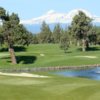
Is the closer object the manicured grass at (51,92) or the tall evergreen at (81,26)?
the manicured grass at (51,92)

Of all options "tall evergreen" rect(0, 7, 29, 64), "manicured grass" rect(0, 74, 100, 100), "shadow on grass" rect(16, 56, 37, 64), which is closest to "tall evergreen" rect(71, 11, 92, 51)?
"shadow on grass" rect(16, 56, 37, 64)

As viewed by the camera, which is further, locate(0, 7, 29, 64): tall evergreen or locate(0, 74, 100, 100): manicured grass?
locate(0, 7, 29, 64): tall evergreen

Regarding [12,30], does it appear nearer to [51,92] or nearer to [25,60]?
[25,60]

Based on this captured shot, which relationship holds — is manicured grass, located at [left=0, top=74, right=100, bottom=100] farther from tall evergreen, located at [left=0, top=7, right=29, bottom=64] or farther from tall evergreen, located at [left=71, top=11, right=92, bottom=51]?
tall evergreen, located at [left=71, top=11, right=92, bottom=51]

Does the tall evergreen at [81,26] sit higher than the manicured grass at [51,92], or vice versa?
the tall evergreen at [81,26]

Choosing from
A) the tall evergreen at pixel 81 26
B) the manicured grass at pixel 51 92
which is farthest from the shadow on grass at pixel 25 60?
the manicured grass at pixel 51 92

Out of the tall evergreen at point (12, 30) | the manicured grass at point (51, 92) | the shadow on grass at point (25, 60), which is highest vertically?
the tall evergreen at point (12, 30)

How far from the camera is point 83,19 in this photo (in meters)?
131

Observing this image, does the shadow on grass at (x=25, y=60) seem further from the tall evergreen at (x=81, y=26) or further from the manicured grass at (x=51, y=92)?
the manicured grass at (x=51, y=92)

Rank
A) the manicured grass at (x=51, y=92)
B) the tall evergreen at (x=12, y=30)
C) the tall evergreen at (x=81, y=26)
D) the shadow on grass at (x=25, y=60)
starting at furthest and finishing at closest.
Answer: the tall evergreen at (x=81, y=26) → the shadow on grass at (x=25, y=60) → the tall evergreen at (x=12, y=30) → the manicured grass at (x=51, y=92)

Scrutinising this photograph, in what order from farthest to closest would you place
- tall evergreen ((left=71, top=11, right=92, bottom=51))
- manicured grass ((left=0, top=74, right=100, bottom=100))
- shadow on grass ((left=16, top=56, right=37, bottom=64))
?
tall evergreen ((left=71, top=11, right=92, bottom=51)) → shadow on grass ((left=16, top=56, right=37, bottom=64)) → manicured grass ((left=0, top=74, right=100, bottom=100))

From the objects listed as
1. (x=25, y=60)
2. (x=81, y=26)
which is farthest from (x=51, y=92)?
(x=81, y=26)

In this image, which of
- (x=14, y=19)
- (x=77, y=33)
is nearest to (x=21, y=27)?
(x=14, y=19)

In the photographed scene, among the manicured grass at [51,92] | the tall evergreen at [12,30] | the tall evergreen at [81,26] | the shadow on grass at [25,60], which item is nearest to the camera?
the manicured grass at [51,92]
